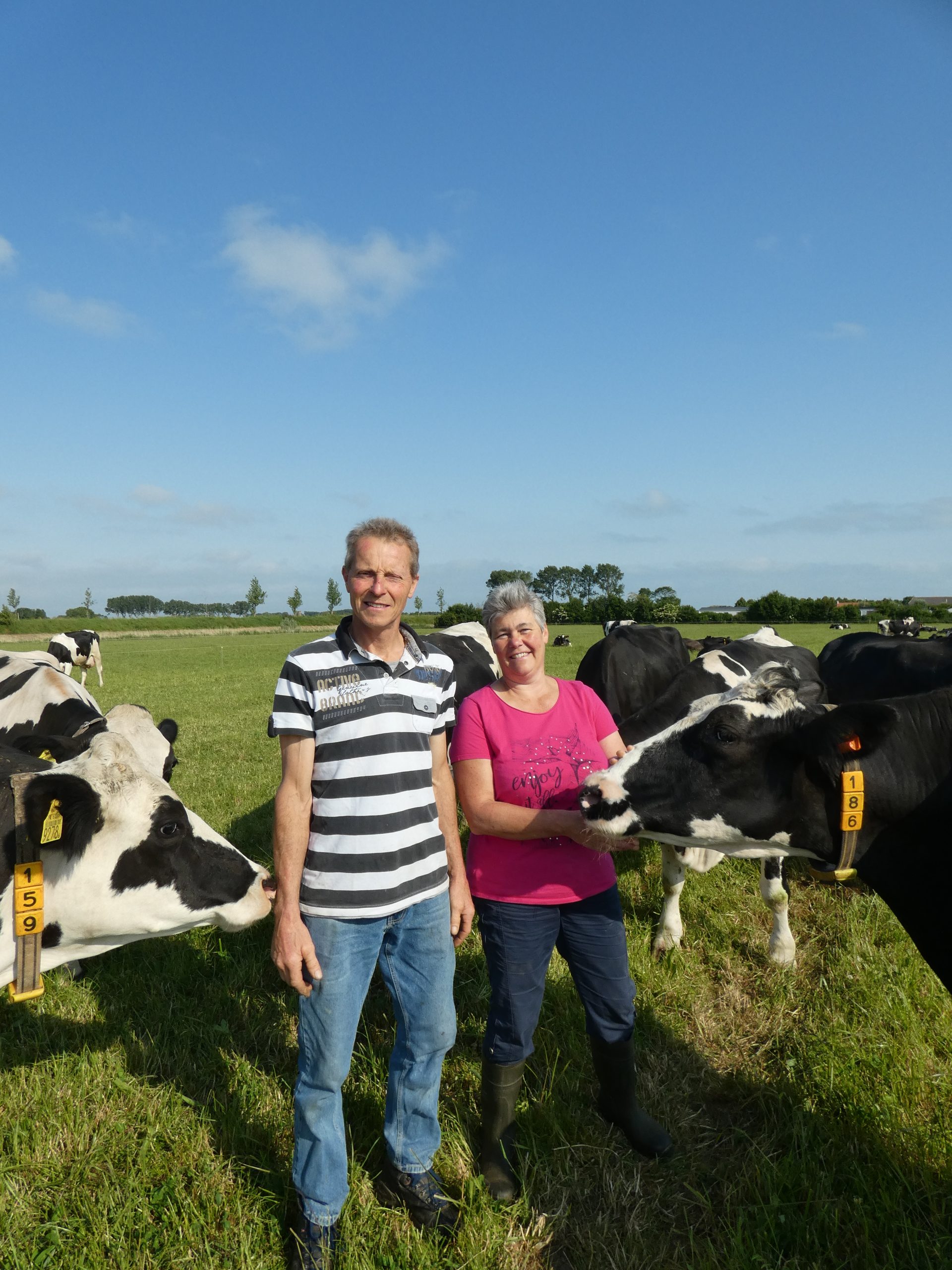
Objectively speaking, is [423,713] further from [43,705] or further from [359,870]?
[43,705]

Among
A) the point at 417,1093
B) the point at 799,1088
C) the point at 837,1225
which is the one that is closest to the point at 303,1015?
the point at 417,1093

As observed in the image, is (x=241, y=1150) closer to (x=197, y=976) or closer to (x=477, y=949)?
Result: (x=197, y=976)

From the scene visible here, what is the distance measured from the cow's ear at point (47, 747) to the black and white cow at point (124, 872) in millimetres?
1308

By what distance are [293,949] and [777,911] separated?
398cm

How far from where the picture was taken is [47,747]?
470 centimetres

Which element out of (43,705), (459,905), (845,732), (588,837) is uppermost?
(845,732)

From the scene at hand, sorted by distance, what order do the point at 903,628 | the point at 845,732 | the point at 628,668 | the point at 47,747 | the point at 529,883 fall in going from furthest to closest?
the point at 903,628
the point at 628,668
the point at 47,747
the point at 529,883
the point at 845,732

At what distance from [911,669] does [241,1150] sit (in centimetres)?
777

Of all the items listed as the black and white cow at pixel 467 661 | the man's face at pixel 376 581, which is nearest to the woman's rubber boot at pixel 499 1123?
the man's face at pixel 376 581

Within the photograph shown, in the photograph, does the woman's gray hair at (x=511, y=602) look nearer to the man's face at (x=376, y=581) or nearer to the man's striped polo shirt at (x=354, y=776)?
the man's face at (x=376, y=581)

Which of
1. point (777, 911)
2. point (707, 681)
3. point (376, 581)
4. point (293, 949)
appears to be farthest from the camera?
point (707, 681)

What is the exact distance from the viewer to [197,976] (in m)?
5.06

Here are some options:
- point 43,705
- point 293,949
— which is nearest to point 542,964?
point 293,949

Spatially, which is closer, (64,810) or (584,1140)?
(64,810)
